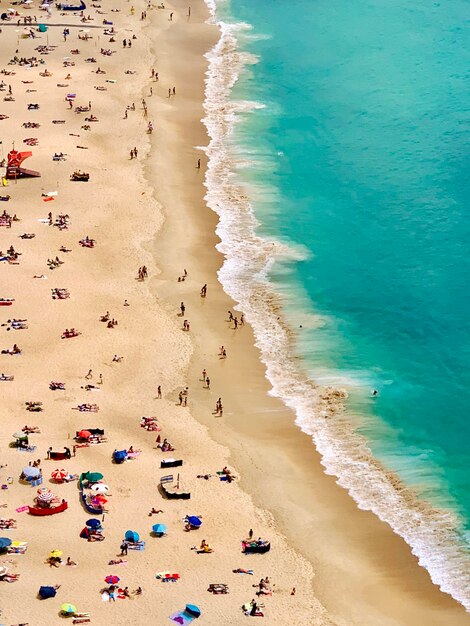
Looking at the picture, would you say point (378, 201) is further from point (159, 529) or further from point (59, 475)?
point (159, 529)

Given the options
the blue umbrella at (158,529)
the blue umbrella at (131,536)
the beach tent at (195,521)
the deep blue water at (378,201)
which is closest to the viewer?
the blue umbrella at (131,536)

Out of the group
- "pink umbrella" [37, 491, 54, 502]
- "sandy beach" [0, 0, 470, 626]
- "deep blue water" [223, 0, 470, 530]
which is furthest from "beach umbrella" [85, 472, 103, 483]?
"deep blue water" [223, 0, 470, 530]

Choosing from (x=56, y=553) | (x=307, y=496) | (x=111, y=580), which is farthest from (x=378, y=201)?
(x=111, y=580)

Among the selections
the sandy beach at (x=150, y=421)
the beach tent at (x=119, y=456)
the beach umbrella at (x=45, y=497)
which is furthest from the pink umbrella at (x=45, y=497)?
the beach tent at (x=119, y=456)

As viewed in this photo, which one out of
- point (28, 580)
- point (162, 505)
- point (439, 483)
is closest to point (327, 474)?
point (439, 483)

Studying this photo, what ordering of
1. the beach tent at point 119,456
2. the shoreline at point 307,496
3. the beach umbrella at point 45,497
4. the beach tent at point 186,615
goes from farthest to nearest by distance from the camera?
the beach tent at point 119,456 → the beach umbrella at point 45,497 → the shoreline at point 307,496 → the beach tent at point 186,615

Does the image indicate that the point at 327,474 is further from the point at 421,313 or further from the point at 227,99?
the point at 227,99

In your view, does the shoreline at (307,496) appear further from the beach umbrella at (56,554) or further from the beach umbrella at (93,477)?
the beach umbrella at (56,554)
